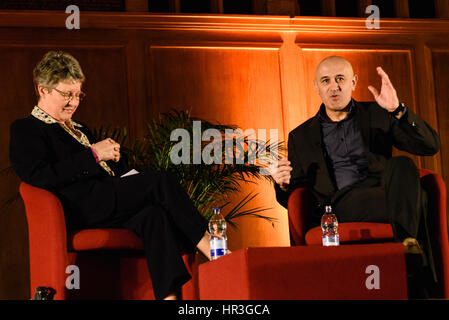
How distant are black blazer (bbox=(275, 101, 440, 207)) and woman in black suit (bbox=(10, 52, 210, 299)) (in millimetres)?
790

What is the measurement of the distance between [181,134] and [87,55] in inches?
48.1

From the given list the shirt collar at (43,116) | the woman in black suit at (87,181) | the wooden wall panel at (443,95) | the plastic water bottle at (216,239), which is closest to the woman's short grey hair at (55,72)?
the woman in black suit at (87,181)

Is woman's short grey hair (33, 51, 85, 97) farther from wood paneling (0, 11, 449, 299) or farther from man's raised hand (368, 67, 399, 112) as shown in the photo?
wood paneling (0, 11, 449, 299)

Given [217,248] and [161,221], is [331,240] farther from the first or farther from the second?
[161,221]

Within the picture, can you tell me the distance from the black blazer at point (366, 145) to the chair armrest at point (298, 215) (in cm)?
9

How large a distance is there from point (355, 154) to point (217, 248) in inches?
44.9

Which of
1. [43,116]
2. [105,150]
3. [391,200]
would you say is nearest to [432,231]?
[391,200]

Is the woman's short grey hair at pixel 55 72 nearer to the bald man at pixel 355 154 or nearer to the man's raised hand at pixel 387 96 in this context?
the bald man at pixel 355 154

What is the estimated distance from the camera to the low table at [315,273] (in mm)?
2111

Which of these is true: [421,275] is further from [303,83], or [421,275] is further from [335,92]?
[303,83]

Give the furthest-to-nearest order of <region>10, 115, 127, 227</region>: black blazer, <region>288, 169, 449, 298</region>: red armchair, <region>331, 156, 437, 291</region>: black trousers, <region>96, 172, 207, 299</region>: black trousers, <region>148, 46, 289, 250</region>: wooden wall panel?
<region>148, 46, 289, 250</region>: wooden wall panel → <region>288, 169, 449, 298</region>: red armchair → <region>331, 156, 437, 291</region>: black trousers → <region>10, 115, 127, 227</region>: black blazer → <region>96, 172, 207, 299</region>: black trousers

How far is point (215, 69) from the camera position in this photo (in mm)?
5191

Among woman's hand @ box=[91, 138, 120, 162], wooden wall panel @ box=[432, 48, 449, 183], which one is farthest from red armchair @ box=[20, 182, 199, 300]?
wooden wall panel @ box=[432, 48, 449, 183]

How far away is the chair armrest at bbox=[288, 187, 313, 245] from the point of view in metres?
3.52
